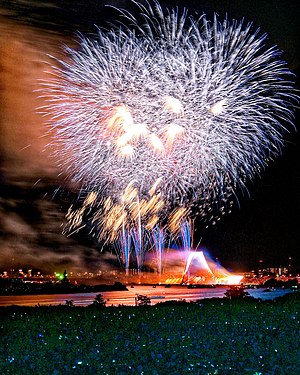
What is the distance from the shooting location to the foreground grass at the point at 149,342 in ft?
22.0

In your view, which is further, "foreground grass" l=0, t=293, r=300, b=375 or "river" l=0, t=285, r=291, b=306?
"river" l=0, t=285, r=291, b=306

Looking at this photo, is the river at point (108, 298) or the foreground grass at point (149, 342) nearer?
the foreground grass at point (149, 342)

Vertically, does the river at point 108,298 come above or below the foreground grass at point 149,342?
below

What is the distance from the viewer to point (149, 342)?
27.3ft

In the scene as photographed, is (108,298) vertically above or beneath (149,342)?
beneath

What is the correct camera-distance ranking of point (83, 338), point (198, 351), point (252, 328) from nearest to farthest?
point (198, 351) → point (83, 338) → point (252, 328)

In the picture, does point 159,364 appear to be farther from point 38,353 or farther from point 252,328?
point 252,328

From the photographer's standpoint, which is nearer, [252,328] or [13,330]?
[13,330]

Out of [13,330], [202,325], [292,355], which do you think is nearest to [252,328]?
[202,325]

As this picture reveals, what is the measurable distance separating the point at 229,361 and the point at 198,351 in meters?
0.63

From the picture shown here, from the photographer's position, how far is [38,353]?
718 cm

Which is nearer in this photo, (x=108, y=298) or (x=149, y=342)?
(x=149, y=342)

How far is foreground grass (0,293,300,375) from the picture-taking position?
6691mm

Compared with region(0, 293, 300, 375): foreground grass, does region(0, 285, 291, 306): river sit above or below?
below
